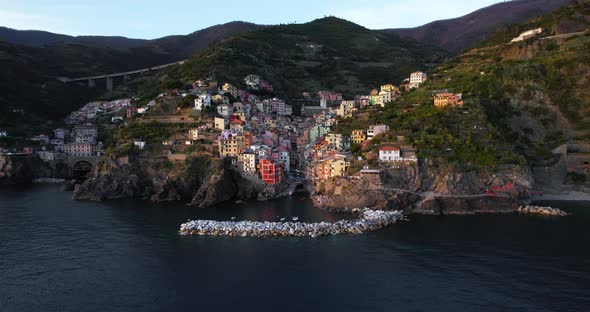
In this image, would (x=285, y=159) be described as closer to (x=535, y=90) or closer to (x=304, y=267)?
(x=304, y=267)

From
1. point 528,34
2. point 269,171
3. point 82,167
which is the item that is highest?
point 528,34

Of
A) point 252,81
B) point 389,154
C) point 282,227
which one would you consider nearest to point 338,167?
point 389,154

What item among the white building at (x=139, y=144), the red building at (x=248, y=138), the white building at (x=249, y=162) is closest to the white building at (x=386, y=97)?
the red building at (x=248, y=138)

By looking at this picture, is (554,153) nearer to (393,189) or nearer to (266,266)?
(393,189)

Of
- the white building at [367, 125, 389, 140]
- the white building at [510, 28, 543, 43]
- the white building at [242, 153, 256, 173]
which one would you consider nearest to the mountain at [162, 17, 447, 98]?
the white building at [242, 153, 256, 173]

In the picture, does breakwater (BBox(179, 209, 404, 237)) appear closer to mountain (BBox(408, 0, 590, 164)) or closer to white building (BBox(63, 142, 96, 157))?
mountain (BBox(408, 0, 590, 164))

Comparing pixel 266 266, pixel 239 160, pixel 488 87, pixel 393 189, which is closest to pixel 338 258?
pixel 266 266
